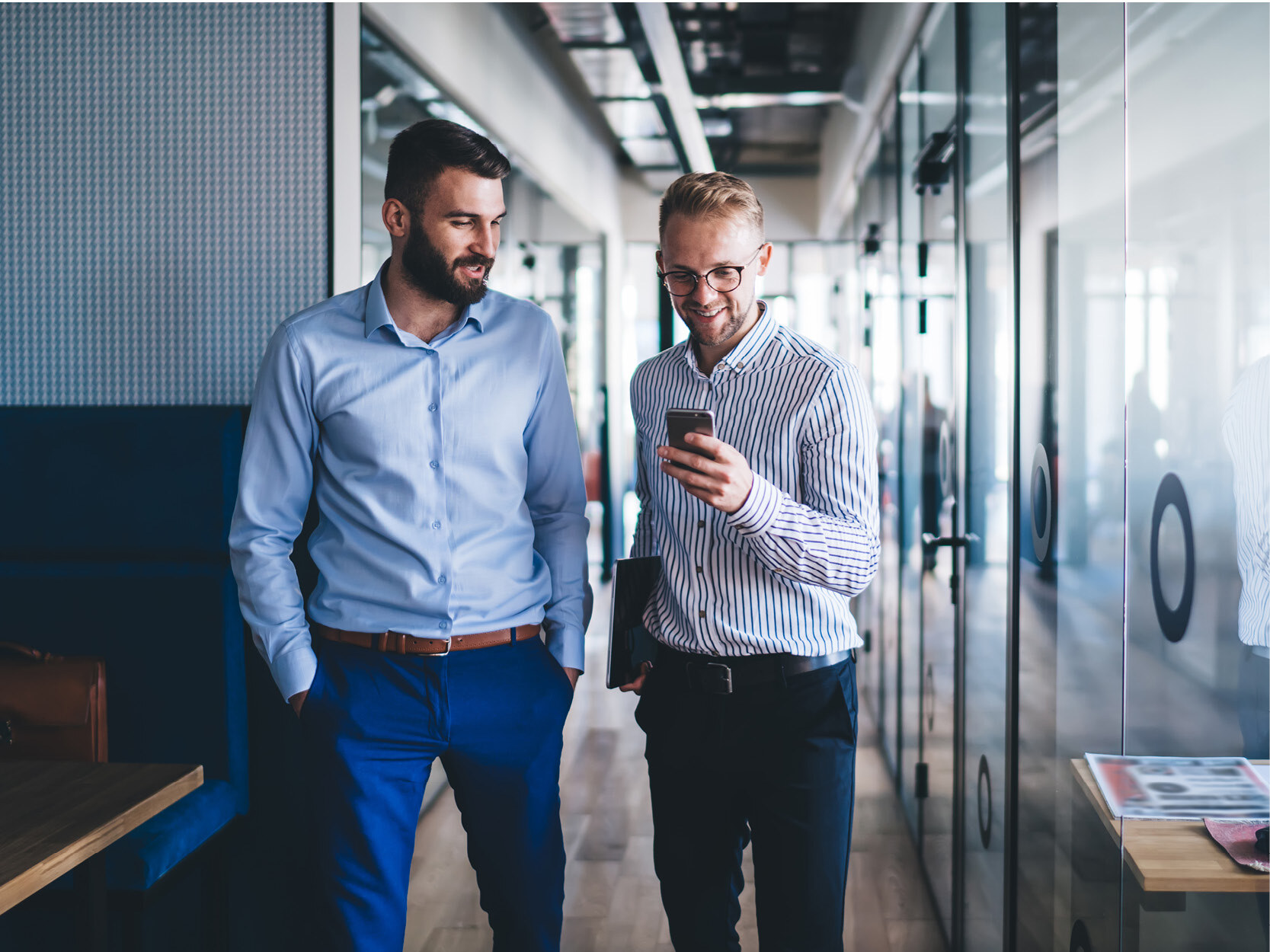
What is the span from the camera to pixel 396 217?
68.4 inches

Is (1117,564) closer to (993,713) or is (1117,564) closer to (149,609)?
(993,713)

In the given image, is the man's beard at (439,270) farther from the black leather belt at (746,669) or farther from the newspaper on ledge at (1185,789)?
the newspaper on ledge at (1185,789)

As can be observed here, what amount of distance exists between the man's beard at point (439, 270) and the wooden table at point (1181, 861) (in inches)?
52.5

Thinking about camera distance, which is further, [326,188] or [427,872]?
[427,872]

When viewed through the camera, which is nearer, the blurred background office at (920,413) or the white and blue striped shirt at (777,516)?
the blurred background office at (920,413)

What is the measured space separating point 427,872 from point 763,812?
1.85 metres

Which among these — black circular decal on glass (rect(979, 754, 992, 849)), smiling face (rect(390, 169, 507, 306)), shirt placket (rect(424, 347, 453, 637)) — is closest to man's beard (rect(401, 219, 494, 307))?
smiling face (rect(390, 169, 507, 306))

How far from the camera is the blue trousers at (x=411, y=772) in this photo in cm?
167

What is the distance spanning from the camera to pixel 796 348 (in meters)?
1.58

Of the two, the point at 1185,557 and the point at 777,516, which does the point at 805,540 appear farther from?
the point at 1185,557

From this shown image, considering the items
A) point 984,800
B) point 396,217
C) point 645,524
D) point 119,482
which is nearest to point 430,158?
point 396,217

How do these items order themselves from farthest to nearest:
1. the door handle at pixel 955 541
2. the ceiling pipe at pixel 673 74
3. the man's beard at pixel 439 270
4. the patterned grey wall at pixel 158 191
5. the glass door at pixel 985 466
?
the ceiling pipe at pixel 673 74
the door handle at pixel 955 541
the patterned grey wall at pixel 158 191
the glass door at pixel 985 466
the man's beard at pixel 439 270

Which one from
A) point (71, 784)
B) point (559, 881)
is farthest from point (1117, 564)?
point (71, 784)

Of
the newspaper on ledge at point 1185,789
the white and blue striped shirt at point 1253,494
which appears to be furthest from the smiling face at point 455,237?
the newspaper on ledge at point 1185,789
